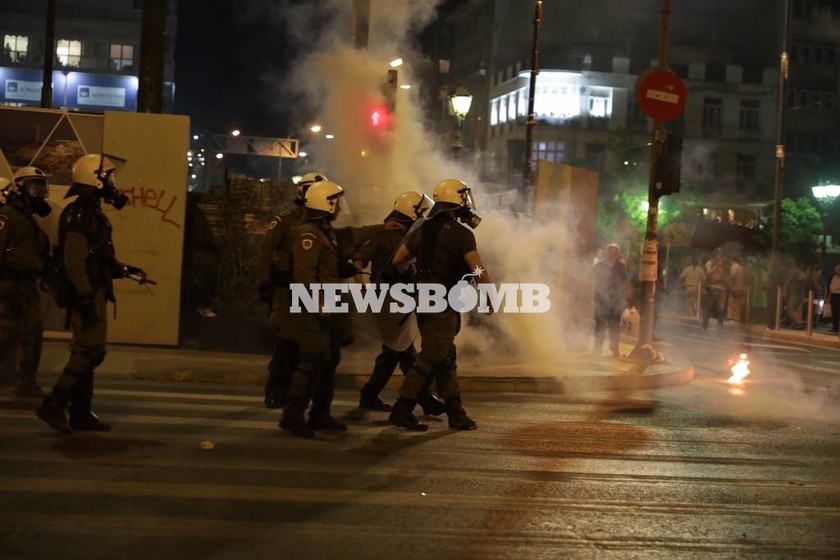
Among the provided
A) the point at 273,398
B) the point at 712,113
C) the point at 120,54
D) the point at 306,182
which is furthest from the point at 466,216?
the point at 120,54

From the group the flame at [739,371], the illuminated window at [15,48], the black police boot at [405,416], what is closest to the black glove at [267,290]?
the black police boot at [405,416]

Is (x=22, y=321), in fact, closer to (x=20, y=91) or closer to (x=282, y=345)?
(x=282, y=345)

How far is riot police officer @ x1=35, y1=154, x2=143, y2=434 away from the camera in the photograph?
22.0 ft

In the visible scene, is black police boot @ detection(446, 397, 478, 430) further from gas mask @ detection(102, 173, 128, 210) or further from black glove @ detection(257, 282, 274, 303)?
gas mask @ detection(102, 173, 128, 210)

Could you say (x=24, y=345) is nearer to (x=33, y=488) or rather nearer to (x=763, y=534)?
(x=33, y=488)

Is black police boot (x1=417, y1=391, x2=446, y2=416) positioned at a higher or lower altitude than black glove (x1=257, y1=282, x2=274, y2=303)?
lower

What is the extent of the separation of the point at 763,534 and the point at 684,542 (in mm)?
517

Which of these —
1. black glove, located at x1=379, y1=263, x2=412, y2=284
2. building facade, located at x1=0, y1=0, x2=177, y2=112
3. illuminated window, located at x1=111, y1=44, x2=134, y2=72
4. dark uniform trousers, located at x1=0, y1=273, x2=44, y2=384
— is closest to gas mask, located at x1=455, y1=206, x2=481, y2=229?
black glove, located at x1=379, y1=263, x2=412, y2=284

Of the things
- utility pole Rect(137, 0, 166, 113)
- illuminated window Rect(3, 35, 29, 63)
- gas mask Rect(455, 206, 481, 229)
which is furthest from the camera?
illuminated window Rect(3, 35, 29, 63)

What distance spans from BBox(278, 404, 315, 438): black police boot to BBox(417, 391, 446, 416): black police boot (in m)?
1.34

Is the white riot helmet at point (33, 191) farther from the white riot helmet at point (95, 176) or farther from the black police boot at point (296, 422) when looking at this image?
the black police boot at point (296, 422)

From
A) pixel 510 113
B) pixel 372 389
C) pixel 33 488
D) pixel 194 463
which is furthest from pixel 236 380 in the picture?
pixel 510 113

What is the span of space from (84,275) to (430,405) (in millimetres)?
3038

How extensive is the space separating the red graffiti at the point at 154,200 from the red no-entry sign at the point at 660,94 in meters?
5.98
